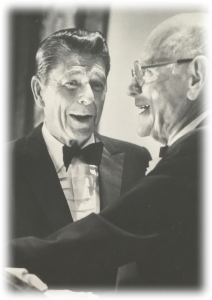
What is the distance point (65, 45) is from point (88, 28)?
17 centimetres

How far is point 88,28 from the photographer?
175 centimetres

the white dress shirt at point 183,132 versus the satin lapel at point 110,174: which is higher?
the white dress shirt at point 183,132

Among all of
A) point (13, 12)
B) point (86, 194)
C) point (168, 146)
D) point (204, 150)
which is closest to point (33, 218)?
point (86, 194)

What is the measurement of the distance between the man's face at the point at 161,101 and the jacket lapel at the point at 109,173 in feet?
0.67

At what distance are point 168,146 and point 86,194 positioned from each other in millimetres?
583

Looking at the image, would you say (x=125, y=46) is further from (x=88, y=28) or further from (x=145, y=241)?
(x=145, y=241)

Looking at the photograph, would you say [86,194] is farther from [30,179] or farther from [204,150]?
[204,150]

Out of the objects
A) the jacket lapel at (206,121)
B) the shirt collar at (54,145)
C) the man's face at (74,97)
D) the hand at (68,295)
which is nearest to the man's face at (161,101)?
the jacket lapel at (206,121)

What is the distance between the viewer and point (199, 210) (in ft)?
5.77

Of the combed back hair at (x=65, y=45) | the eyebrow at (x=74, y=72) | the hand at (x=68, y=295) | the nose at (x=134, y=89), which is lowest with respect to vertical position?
the hand at (x=68, y=295)

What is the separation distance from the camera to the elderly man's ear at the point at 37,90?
1761mm

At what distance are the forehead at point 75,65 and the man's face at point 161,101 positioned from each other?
262 millimetres

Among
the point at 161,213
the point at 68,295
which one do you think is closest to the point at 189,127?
the point at 161,213

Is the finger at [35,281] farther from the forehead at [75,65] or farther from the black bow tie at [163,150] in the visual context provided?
the forehead at [75,65]
